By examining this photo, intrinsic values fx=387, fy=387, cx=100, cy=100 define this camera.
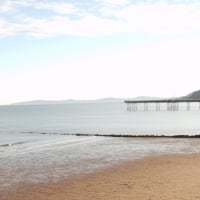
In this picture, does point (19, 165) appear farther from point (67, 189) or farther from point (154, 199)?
point (154, 199)

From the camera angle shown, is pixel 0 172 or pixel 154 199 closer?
pixel 154 199

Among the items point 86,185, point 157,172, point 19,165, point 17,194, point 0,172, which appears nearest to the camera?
point 17,194

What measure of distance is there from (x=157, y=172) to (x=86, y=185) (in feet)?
14.8

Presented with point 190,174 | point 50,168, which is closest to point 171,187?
point 190,174

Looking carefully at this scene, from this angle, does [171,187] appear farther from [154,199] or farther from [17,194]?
[17,194]

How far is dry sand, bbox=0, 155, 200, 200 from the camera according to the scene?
1570 cm

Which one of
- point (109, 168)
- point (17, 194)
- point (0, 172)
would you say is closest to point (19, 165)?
point (0, 172)

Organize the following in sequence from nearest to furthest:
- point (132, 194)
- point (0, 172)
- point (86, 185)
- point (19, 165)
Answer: point (132, 194) < point (86, 185) < point (0, 172) < point (19, 165)

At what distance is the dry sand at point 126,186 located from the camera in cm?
1570

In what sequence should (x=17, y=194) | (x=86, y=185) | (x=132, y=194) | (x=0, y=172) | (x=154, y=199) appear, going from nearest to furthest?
(x=154, y=199)
(x=132, y=194)
(x=17, y=194)
(x=86, y=185)
(x=0, y=172)

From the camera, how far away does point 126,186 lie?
17.6 metres

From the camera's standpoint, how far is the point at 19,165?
26219 mm

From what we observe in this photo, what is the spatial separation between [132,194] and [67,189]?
11.6ft

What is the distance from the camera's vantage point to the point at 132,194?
15.8 metres
